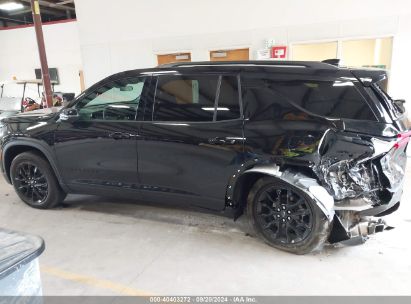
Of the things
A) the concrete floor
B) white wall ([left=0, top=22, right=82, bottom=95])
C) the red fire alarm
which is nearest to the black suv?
the concrete floor

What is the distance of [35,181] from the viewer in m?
4.30

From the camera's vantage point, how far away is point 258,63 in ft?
10.5

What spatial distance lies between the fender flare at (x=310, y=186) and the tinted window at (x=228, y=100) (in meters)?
0.64

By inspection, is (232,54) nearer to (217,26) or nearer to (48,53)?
(217,26)

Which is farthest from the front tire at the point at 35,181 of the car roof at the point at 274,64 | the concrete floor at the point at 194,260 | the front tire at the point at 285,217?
the front tire at the point at 285,217

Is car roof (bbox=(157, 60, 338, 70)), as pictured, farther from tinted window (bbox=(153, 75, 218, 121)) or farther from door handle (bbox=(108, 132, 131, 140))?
door handle (bbox=(108, 132, 131, 140))

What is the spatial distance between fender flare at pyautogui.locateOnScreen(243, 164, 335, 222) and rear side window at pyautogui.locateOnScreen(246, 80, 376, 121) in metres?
0.50

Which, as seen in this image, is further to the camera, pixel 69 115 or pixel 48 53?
pixel 48 53

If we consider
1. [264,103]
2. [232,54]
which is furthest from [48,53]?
[264,103]

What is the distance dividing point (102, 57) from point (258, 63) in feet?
24.1

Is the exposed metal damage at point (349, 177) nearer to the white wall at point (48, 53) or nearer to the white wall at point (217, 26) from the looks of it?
the white wall at point (217, 26)

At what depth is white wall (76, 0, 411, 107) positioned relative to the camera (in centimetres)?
666

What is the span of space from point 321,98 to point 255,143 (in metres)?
0.68

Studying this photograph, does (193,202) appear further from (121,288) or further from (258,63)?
(258,63)
